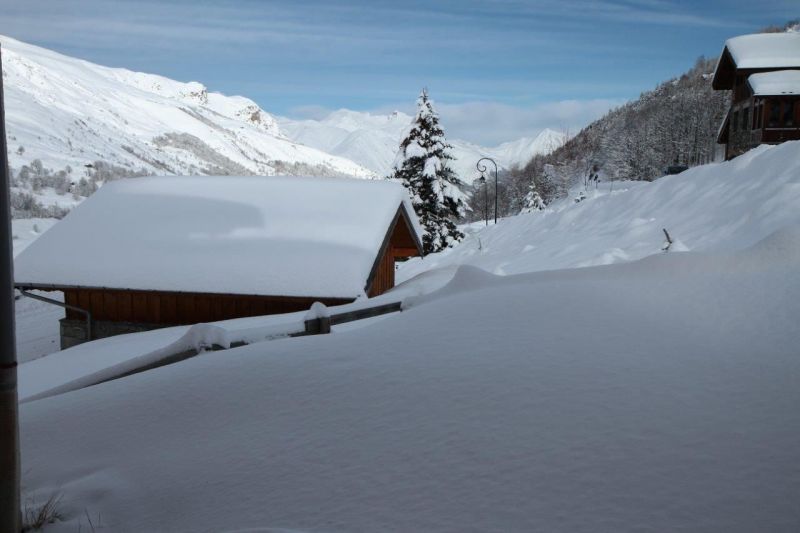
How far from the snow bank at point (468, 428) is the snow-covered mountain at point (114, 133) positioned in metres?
55.9

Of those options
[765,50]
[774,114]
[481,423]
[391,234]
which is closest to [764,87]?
[774,114]

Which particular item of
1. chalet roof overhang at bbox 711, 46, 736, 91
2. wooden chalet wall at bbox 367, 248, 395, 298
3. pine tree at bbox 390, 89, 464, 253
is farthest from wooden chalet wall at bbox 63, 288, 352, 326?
chalet roof overhang at bbox 711, 46, 736, 91

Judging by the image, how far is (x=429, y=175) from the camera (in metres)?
29.4

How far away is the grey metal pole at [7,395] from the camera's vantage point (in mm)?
2076

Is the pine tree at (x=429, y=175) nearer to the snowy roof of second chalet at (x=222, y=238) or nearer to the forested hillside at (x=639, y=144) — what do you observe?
the snowy roof of second chalet at (x=222, y=238)

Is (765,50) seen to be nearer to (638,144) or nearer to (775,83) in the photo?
(775,83)

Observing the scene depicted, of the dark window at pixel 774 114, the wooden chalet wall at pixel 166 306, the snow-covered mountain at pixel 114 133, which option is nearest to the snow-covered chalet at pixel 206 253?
the wooden chalet wall at pixel 166 306

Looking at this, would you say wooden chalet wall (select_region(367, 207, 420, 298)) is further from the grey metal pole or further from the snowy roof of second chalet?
the grey metal pole

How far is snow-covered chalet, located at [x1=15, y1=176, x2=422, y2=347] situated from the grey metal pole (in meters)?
8.24

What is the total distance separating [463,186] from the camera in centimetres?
3266

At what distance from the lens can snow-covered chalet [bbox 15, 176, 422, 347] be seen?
36.5 ft

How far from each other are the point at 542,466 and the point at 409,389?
96 centimetres

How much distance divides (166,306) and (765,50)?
28688mm

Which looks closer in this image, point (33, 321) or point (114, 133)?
point (33, 321)
